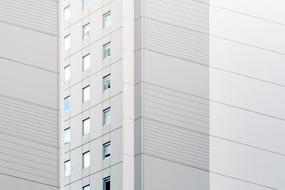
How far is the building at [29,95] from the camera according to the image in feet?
135

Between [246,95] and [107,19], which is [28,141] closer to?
[107,19]

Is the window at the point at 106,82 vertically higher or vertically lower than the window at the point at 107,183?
higher

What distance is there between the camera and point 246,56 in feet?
182

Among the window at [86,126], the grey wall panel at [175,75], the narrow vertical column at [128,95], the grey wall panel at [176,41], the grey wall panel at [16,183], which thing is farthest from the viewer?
the window at [86,126]

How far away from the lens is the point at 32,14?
4369cm

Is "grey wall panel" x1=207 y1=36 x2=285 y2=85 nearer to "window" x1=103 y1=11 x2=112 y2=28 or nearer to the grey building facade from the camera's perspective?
the grey building facade

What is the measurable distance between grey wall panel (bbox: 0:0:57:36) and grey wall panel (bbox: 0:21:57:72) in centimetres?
26

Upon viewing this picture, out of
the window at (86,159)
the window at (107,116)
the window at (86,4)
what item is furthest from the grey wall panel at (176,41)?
the window at (86,4)

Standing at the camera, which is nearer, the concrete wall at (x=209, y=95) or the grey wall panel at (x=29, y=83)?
the grey wall panel at (x=29, y=83)

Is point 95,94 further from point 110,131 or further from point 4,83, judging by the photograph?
point 4,83

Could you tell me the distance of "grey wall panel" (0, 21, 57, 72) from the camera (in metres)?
42.6

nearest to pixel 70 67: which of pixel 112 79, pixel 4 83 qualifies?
pixel 112 79

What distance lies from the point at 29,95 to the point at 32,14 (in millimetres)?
3610

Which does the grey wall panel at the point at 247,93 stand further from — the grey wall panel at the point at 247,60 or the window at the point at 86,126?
the window at the point at 86,126
